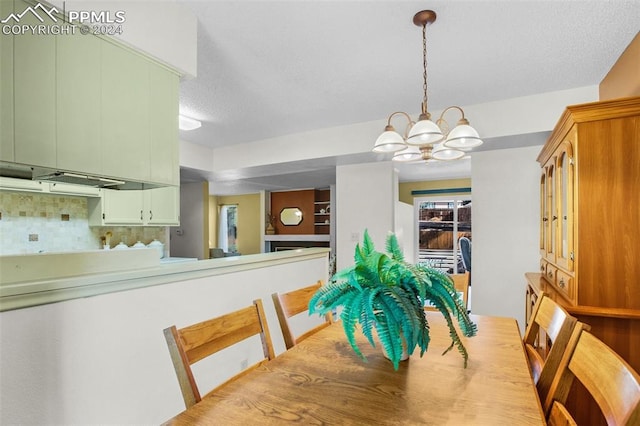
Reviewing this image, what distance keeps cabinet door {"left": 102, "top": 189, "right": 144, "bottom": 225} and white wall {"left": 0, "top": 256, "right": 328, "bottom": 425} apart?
2.31m

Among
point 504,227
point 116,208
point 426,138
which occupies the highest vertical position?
point 426,138

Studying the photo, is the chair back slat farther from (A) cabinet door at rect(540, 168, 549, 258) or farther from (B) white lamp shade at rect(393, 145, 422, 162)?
(A) cabinet door at rect(540, 168, 549, 258)

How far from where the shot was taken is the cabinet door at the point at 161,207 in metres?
3.80

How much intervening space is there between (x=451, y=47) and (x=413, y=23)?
1.30 ft

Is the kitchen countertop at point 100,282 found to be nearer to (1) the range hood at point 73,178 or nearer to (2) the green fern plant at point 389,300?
(1) the range hood at point 73,178

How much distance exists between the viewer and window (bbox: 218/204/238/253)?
9266 millimetres

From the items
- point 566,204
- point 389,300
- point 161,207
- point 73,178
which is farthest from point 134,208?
point 566,204

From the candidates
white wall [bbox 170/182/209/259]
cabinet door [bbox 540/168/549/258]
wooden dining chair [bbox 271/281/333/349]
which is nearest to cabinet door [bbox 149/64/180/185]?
wooden dining chair [bbox 271/281/333/349]

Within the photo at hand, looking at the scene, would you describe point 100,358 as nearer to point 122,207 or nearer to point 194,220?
point 122,207

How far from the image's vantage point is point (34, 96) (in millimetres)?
1277

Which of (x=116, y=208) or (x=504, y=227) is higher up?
(x=116, y=208)

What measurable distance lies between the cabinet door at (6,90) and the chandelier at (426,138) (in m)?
1.69

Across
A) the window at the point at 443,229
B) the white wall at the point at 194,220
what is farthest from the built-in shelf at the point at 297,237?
the white wall at the point at 194,220

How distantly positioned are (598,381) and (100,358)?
5.29 feet
